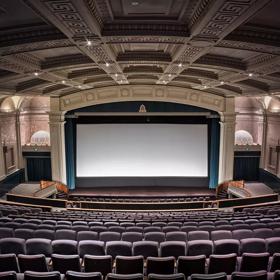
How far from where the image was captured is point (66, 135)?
17719 mm

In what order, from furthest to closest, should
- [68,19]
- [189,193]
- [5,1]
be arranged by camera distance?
[189,193] → [68,19] → [5,1]

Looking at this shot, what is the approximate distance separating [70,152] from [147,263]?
14427 millimetres

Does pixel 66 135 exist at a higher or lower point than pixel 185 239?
higher

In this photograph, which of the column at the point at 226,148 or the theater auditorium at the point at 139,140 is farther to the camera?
the column at the point at 226,148

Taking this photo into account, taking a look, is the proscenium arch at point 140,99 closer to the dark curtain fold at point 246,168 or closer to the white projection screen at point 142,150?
the white projection screen at point 142,150

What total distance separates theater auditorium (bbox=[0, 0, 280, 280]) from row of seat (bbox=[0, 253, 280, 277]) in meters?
0.02

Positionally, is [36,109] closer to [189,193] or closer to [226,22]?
[189,193]

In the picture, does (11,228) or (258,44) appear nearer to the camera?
(258,44)

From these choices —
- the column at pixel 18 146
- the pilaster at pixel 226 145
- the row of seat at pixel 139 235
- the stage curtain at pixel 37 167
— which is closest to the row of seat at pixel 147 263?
the row of seat at pixel 139 235

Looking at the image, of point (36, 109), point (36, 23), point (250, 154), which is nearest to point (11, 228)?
point (36, 23)

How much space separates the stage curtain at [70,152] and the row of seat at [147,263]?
1382 centimetres

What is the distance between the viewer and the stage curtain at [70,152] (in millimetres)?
17672

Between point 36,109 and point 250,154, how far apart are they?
47.4ft

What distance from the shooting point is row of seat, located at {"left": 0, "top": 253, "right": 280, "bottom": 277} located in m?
4.16
